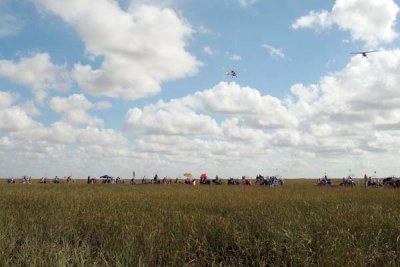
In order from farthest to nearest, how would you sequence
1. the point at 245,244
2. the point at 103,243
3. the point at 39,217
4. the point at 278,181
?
1. the point at 278,181
2. the point at 39,217
3. the point at 103,243
4. the point at 245,244

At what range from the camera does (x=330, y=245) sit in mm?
9094

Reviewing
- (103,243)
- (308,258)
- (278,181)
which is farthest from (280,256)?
(278,181)

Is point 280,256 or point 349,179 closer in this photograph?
point 280,256

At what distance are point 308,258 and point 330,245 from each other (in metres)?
0.83

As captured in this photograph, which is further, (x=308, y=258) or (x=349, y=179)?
(x=349, y=179)

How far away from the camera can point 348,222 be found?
11438 millimetres

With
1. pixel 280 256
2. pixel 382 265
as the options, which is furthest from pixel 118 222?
pixel 382 265

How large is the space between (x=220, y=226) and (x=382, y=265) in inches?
158

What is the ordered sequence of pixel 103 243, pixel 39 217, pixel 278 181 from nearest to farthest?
1. pixel 103 243
2. pixel 39 217
3. pixel 278 181

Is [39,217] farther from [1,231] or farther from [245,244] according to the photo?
[245,244]

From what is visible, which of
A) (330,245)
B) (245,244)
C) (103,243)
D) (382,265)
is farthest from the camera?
(103,243)

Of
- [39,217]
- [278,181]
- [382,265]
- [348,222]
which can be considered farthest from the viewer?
[278,181]

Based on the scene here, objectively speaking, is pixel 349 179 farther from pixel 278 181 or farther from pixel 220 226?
pixel 220 226

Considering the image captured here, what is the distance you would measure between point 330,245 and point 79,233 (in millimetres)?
6914
